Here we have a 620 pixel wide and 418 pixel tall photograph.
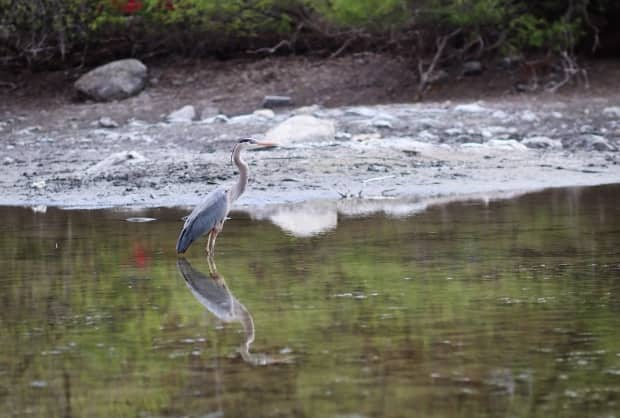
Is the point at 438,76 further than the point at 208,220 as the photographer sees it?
Yes

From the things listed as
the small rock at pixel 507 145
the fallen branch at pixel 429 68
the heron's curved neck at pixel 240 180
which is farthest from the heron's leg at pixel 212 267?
the fallen branch at pixel 429 68

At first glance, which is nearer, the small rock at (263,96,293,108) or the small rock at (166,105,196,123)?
the small rock at (166,105,196,123)

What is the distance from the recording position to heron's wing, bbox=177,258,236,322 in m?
7.16

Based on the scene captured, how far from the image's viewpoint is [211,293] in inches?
307

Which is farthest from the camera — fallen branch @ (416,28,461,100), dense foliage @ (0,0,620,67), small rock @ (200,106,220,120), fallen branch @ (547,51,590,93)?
dense foliage @ (0,0,620,67)

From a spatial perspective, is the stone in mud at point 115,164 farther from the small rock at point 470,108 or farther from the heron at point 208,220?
the small rock at point 470,108

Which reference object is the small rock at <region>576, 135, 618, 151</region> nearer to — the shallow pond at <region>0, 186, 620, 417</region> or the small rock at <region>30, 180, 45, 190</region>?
the shallow pond at <region>0, 186, 620, 417</region>

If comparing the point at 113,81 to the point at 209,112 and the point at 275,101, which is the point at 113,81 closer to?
the point at 209,112

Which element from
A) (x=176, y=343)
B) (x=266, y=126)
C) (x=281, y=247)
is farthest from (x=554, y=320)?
(x=266, y=126)

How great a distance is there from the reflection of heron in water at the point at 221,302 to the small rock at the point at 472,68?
1279cm

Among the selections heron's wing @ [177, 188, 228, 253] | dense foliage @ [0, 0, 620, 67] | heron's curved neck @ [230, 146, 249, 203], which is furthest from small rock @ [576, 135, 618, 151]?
heron's wing @ [177, 188, 228, 253]

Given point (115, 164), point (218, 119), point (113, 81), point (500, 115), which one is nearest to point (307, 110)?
point (218, 119)

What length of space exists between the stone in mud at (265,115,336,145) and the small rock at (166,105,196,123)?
310 cm

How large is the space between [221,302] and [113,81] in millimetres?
14105
